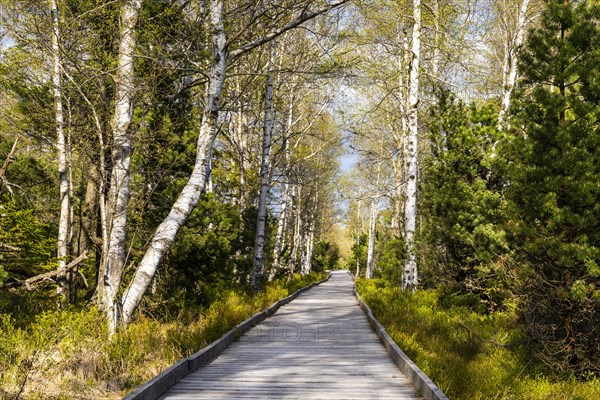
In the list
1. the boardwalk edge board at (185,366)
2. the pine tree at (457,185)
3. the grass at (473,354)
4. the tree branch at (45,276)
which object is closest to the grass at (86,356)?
the boardwalk edge board at (185,366)

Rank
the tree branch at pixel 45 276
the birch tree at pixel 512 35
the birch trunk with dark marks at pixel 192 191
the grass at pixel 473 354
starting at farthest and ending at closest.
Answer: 1. the birch tree at pixel 512 35
2. the tree branch at pixel 45 276
3. the birch trunk with dark marks at pixel 192 191
4. the grass at pixel 473 354

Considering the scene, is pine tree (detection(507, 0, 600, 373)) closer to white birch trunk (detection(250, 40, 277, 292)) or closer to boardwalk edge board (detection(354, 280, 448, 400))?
boardwalk edge board (detection(354, 280, 448, 400))

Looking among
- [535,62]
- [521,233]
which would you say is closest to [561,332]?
[521,233]

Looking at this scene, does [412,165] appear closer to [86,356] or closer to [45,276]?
[45,276]

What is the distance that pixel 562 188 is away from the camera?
6.64 m

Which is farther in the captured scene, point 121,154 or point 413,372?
point 121,154

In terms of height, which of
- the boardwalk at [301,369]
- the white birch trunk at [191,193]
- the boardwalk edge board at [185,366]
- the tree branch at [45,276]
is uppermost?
the white birch trunk at [191,193]

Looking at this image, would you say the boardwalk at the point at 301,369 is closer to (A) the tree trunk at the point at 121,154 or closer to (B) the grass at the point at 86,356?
(B) the grass at the point at 86,356

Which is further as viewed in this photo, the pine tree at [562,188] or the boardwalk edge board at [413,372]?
the pine tree at [562,188]

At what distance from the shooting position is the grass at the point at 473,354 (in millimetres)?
5793

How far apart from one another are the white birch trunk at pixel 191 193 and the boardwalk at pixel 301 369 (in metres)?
1.69

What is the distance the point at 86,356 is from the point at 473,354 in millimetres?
6319

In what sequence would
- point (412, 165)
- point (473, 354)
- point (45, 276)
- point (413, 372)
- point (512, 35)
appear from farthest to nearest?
1. point (512, 35)
2. point (412, 165)
3. point (45, 276)
4. point (473, 354)
5. point (413, 372)

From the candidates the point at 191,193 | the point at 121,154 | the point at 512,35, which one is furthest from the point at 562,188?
the point at 512,35
